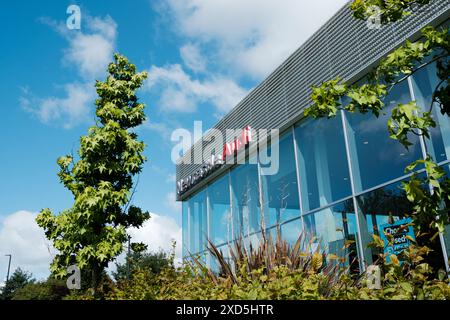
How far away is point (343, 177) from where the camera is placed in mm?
9078

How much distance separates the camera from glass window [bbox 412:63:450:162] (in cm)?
688

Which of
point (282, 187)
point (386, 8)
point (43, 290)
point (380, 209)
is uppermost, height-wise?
point (282, 187)

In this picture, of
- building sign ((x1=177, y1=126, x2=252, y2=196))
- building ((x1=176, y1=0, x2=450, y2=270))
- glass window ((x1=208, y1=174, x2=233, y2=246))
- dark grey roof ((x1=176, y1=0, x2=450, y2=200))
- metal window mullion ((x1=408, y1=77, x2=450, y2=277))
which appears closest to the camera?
metal window mullion ((x1=408, y1=77, x2=450, y2=277))

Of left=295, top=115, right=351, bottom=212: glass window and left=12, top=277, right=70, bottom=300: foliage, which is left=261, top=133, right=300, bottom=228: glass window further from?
left=12, top=277, right=70, bottom=300: foliage

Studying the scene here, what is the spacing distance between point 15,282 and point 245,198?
4447 cm

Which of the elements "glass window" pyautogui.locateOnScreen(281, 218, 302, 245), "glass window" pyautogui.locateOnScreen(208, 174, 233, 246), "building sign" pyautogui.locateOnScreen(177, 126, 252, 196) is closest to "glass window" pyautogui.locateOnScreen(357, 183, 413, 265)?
"glass window" pyautogui.locateOnScreen(281, 218, 302, 245)

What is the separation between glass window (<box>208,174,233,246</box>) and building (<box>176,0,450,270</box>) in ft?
0.69

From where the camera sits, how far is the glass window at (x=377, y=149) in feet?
25.2

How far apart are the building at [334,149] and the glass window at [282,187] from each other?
0.09ft

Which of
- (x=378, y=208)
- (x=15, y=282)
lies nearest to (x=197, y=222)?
(x=378, y=208)

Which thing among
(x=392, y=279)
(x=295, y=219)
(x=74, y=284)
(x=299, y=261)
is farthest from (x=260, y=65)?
(x=392, y=279)

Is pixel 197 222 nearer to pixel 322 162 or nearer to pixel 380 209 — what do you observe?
pixel 322 162
